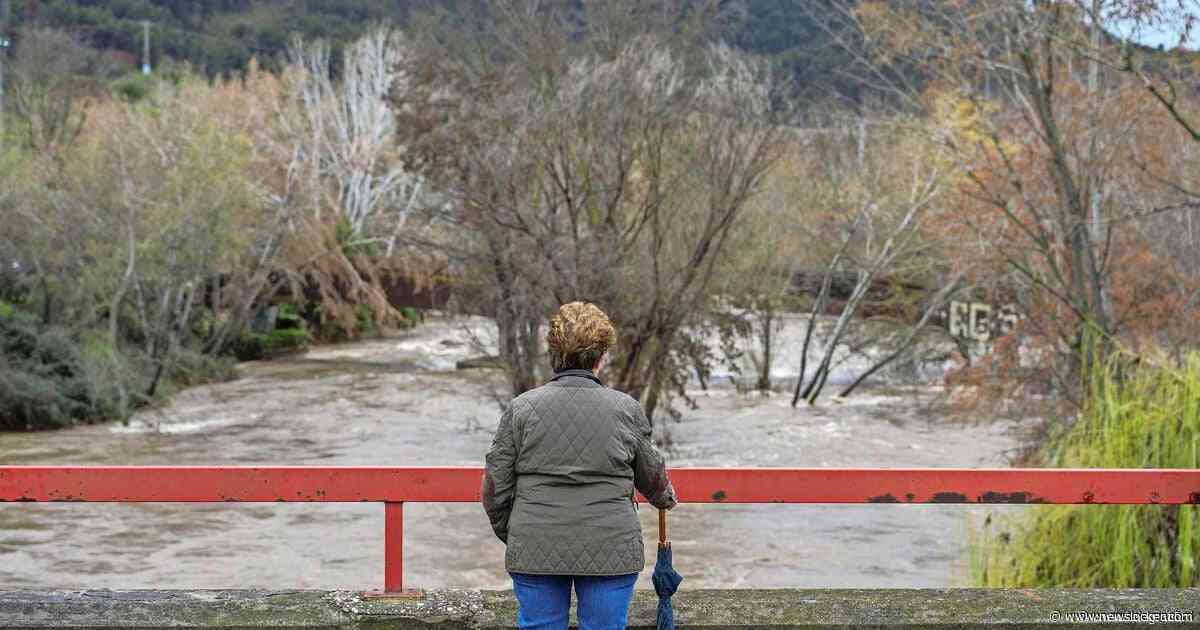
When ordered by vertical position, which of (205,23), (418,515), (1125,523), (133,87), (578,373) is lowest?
(418,515)

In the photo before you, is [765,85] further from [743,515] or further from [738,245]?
[743,515]

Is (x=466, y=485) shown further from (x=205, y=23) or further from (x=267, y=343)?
(x=205, y=23)

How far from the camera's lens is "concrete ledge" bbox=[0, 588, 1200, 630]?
5.50m

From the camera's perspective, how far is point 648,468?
15.4 ft

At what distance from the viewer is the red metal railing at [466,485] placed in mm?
5559

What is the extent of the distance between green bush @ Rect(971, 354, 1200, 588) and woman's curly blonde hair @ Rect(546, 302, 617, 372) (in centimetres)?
474

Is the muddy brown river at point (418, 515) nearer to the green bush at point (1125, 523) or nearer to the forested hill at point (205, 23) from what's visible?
the green bush at point (1125, 523)

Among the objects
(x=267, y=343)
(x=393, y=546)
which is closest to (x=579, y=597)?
(x=393, y=546)

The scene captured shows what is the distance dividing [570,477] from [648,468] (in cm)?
27

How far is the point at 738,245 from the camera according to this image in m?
25.9

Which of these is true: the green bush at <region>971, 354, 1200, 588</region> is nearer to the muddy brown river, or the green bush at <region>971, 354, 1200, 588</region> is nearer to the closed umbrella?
the muddy brown river

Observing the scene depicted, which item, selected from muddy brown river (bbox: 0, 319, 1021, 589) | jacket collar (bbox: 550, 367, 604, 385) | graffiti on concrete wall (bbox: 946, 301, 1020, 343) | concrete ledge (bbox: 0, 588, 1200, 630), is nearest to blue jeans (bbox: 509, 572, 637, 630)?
jacket collar (bbox: 550, 367, 604, 385)

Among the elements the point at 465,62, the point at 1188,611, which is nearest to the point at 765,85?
the point at 465,62

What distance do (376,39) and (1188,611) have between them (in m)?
54.5
